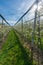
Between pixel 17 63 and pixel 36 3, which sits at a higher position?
pixel 36 3

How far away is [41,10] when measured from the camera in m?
5.88

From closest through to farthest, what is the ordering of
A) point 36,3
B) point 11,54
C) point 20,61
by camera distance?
point 36,3 < point 20,61 < point 11,54

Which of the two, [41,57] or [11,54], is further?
[11,54]

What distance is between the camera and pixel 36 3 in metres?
5.54

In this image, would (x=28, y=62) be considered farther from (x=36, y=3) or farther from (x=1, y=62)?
(x=36, y=3)

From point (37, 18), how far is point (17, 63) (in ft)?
5.45

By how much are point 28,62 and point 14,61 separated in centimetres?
61

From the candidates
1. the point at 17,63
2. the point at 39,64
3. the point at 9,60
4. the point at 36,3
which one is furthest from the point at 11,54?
the point at 36,3

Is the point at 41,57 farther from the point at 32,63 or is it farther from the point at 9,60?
the point at 9,60

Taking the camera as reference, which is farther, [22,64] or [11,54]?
[11,54]

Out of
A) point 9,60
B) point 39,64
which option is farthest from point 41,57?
point 9,60

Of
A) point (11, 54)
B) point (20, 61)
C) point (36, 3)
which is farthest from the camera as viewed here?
point (11, 54)

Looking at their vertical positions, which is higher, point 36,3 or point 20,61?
point 36,3

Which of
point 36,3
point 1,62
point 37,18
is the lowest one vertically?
point 1,62
